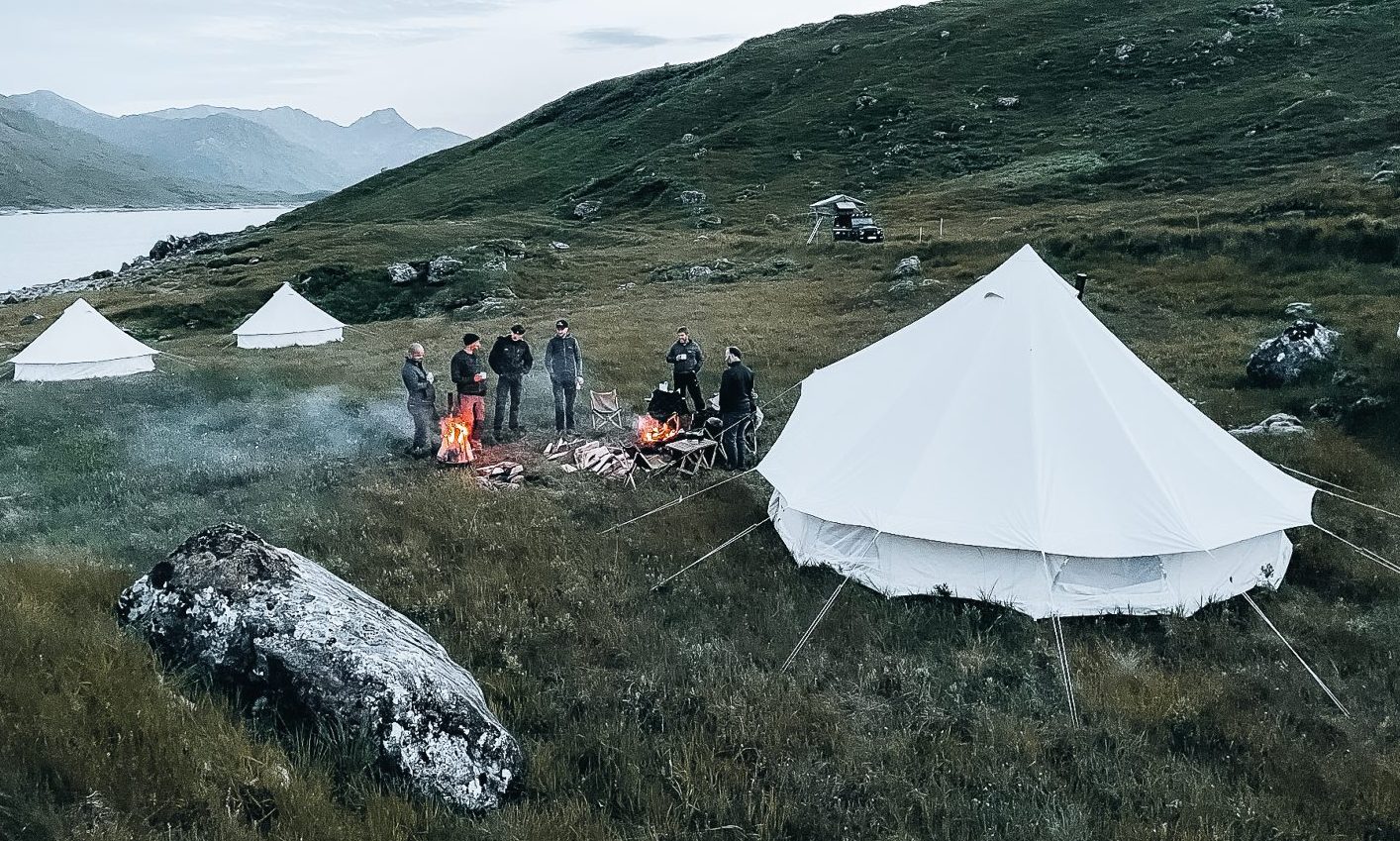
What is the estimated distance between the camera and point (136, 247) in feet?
420

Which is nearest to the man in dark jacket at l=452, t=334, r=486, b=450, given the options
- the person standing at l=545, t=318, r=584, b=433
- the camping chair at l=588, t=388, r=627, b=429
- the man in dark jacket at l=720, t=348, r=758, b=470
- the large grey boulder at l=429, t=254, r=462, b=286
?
the person standing at l=545, t=318, r=584, b=433

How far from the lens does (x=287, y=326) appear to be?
107ft

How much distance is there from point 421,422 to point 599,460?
3.48 meters

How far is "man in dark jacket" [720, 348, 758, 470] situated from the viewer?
44.3 ft

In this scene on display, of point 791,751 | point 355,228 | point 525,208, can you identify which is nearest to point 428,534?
point 791,751

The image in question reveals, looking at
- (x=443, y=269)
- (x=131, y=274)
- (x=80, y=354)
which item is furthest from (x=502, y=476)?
(x=131, y=274)

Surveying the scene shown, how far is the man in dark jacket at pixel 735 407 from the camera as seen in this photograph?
1351cm

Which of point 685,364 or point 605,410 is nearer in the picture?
point 685,364

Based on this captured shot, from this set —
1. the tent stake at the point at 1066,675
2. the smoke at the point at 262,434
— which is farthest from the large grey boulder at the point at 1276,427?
the smoke at the point at 262,434

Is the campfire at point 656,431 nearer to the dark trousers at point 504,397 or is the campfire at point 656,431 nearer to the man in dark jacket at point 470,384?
the dark trousers at point 504,397

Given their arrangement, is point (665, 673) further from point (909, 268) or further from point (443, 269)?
point (443, 269)

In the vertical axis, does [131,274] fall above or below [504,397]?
above

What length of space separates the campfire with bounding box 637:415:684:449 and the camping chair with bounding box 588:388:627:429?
106cm

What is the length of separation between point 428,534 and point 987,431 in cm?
715
